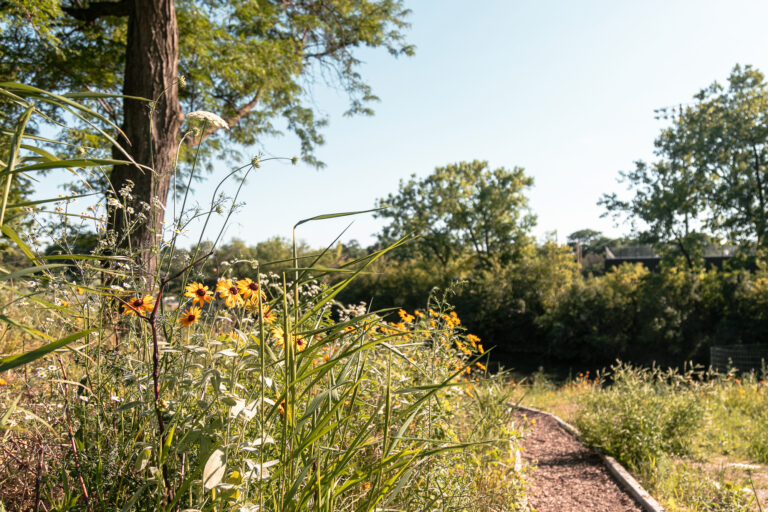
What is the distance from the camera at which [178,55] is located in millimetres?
4816

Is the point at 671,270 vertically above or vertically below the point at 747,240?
below

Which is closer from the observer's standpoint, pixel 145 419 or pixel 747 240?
pixel 145 419

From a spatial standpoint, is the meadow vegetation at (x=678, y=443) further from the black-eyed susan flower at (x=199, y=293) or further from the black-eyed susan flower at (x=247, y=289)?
the black-eyed susan flower at (x=199, y=293)

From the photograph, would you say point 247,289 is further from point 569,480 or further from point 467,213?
point 467,213

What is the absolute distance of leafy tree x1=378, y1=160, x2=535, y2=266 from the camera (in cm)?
2630

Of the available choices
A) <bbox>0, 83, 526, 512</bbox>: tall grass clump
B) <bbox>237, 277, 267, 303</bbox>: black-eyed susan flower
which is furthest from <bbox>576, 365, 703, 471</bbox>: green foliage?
<bbox>237, 277, 267, 303</bbox>: black-eyed susan flower

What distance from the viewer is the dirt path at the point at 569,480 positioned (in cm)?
308

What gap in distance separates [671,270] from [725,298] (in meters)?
1.79

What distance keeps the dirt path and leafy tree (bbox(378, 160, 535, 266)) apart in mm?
21460

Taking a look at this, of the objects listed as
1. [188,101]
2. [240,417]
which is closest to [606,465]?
[240,417]

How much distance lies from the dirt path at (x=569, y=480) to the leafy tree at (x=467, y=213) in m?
21.5

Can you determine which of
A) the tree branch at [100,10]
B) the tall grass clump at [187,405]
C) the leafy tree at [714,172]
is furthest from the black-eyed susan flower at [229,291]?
the leafy tree at [714,172]

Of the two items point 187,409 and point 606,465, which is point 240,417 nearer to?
point 187,409

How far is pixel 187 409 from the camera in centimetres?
137
